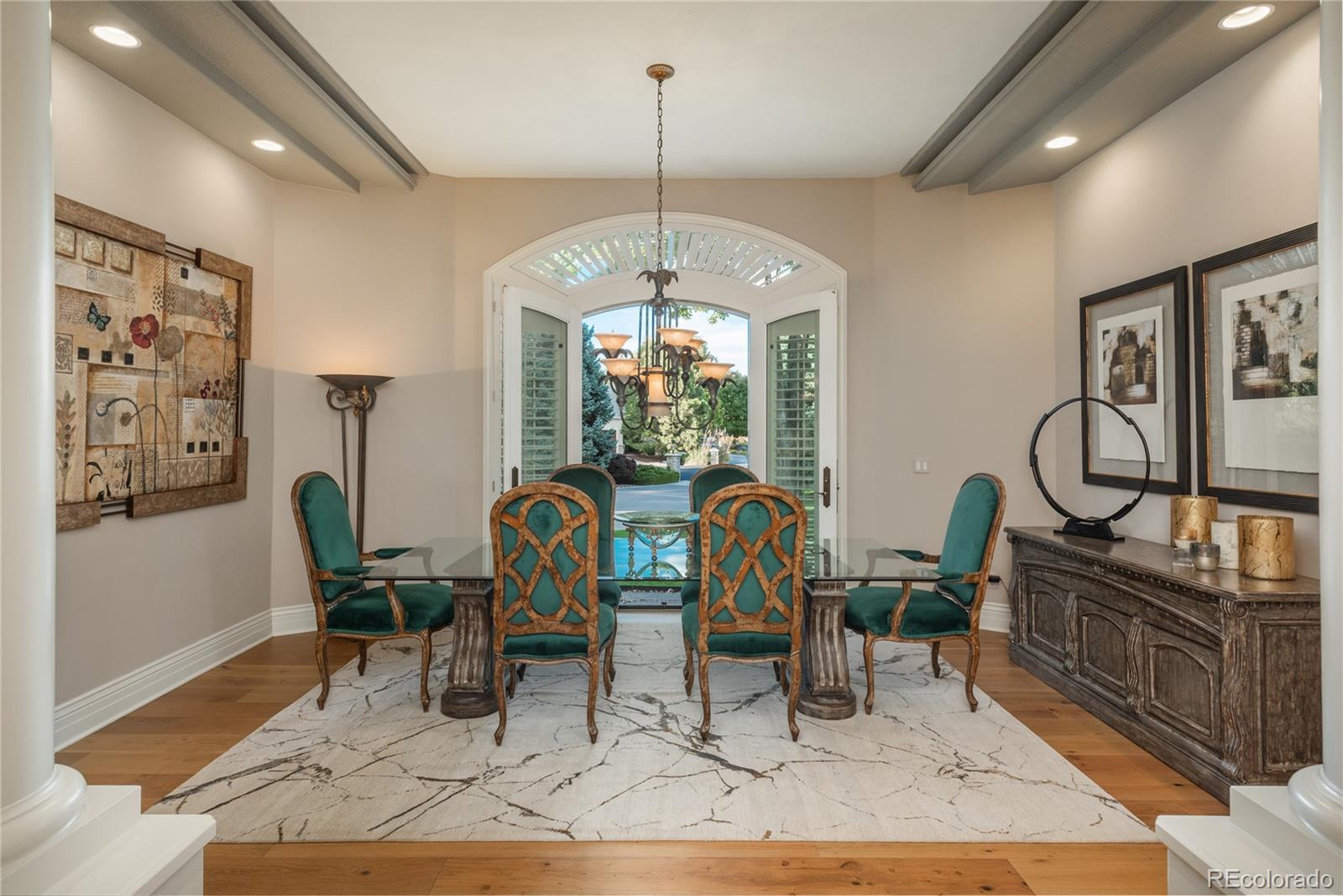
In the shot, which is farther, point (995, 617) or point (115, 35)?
point (995, 617)

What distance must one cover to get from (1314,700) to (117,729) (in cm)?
456

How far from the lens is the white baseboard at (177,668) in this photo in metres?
3.03

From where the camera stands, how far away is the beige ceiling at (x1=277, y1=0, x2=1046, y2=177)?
299 cm

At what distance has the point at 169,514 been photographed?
3.64 metres

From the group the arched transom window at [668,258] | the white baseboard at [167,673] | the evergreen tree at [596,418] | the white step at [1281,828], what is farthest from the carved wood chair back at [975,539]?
the evergreen tree at [596,418]

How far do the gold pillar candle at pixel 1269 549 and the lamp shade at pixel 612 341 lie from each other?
2.54 m

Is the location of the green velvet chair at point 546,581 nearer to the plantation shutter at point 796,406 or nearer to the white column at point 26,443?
the white column at point 26,443

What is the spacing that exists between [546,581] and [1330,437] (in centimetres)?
239

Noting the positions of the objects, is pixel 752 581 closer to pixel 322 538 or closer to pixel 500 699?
pixel 500 699

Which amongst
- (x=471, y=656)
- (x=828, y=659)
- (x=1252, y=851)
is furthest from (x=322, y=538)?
(x=1252, y=851)

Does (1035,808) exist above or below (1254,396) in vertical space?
below

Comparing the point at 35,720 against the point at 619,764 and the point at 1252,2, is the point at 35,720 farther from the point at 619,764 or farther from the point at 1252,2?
the point at 1252,2

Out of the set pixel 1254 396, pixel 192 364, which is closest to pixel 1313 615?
pixel 1254 396

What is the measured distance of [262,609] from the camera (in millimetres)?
4484
